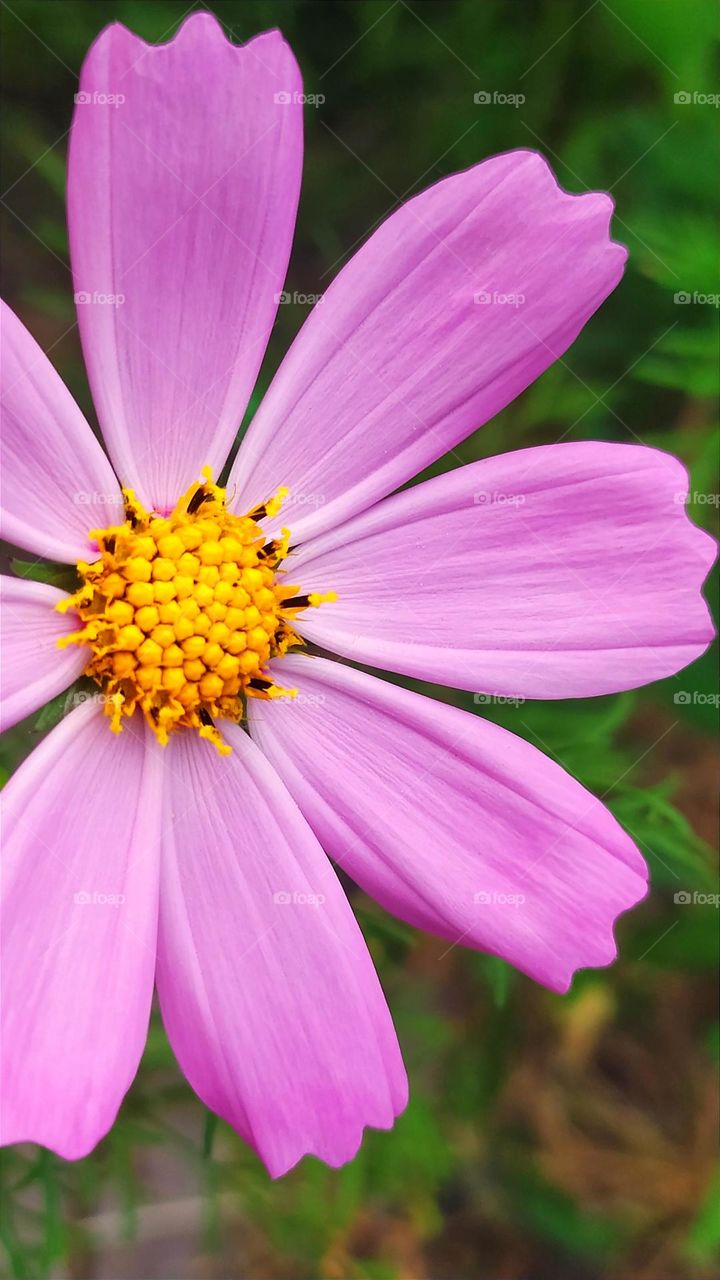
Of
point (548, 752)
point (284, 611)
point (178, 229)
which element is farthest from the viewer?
point (548, 752)

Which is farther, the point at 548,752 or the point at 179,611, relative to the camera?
the point at 548,752

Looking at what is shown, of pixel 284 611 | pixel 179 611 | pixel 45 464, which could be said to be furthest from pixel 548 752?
pixel 45 464

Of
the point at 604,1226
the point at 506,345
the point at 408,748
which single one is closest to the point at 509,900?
the point at 408,748

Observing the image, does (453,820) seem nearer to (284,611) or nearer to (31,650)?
(284,611)

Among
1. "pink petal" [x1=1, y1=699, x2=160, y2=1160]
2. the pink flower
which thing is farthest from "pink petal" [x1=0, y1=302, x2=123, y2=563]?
"pink petal" [x1=1, y1=699, x2=160, y2=1160]

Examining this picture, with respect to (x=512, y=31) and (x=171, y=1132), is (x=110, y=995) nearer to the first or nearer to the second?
(x=171, y=1132)

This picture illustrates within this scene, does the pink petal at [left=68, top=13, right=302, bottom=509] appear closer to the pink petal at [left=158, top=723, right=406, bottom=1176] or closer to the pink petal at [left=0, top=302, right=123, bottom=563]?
the pink petal at [left=0, top=302, right=123, bottom=563]

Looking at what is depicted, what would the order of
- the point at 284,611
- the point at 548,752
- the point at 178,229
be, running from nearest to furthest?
1. the point at 178,229
2. the point at 284,611
3. the point at 548,752

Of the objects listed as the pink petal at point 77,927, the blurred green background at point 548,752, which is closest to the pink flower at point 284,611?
the pink petal at point 77,927
